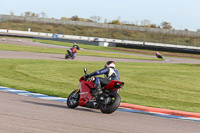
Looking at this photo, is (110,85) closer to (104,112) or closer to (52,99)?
(104,112)

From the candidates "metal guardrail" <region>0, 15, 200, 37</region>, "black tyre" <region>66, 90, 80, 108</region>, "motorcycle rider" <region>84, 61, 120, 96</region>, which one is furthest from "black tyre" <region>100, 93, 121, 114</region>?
"metal guardrail" <region>0, 15, 200, 37</region>

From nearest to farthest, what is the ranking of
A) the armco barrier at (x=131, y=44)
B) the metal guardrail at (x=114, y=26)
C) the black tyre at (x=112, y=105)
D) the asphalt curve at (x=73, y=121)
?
the asphalt curve at (x=73, y=121), the black tyre at (x=112, y=105), the armco barrier at (x=131, y=44), the metal guardrail at (x=114, y=26)

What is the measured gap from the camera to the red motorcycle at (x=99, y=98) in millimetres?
9078

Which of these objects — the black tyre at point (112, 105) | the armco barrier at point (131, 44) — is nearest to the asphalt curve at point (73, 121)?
the black tyre at point (112, 105)

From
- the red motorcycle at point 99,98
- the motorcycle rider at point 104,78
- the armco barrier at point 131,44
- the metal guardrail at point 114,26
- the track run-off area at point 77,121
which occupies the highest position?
the metal guardrail at point 114,26

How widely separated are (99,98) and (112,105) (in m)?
0.48

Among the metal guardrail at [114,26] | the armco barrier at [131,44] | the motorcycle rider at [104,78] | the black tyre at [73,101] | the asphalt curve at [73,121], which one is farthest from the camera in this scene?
the metal guardrail at [114,26]

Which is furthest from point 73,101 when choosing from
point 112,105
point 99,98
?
point 112,105

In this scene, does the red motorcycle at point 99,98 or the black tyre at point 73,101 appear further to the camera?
the black tyre at point 73,101

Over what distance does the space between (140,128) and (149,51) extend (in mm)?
48628

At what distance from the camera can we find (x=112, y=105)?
9062mm

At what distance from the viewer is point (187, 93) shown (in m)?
15.6

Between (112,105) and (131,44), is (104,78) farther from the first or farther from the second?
(131,44)

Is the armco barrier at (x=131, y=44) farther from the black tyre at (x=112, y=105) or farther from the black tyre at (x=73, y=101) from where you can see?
the black tyre at (x=112, y=105)
